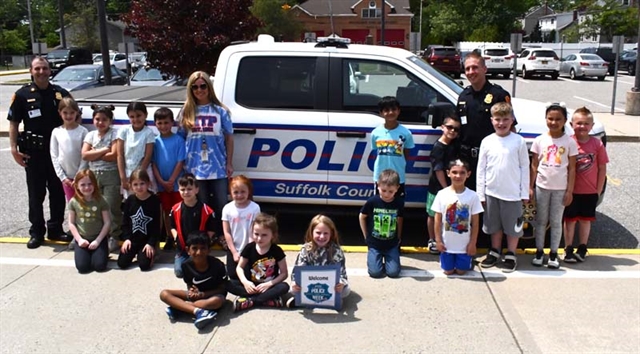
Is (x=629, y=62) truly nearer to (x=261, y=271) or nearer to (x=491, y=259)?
(x=491, y=259)

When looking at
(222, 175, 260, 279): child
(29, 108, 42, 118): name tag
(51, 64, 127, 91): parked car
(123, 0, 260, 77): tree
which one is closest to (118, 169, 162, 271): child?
(222, 175, 260, 279): child

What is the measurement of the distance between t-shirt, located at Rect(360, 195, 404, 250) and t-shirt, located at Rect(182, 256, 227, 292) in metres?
1.29

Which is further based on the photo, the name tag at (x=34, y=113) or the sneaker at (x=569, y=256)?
the name tag at (x=34, y=113)

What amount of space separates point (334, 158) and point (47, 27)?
276 feet

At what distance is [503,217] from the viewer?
4953mm

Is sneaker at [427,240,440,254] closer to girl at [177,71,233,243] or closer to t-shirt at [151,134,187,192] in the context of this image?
girl at [177,71,233,243]

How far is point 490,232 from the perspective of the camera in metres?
5.06

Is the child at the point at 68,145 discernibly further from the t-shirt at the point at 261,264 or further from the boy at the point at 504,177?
the boy at the point at 504,177

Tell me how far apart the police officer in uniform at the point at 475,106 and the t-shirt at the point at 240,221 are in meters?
1.89

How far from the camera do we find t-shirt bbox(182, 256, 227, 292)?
4270 mm

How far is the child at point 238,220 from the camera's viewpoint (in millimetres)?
4696

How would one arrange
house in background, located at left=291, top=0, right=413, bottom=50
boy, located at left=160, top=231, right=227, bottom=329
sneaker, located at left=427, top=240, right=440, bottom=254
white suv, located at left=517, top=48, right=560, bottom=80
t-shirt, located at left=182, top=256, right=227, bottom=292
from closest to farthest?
boy, located at left=160, top=231, right=227, bottom=329 → t-shirt, located at left=182, top=256, right=227, bottom=292 → sneaker, located at left=427, top=240, right=440, bottom=254 → white suv, located at left=517, top=48, right=560, bottom=80 → house in background, located at left=291, top=0, right=413, bottom=50

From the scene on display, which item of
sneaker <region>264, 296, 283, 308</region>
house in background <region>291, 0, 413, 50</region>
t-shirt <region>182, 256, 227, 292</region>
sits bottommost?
sneaker <region>264, 296, 283, 308</region>

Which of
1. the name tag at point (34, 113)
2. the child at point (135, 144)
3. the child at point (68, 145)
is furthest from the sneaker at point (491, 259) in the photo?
the name tag at point (34, 113)
